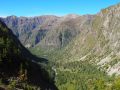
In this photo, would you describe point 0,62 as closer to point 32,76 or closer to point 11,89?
point 32,76

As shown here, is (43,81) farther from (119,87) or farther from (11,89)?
(11,89)

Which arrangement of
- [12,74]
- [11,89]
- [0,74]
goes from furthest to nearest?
[12,74] → [0,74] → [11,89]

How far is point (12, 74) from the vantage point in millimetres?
133000

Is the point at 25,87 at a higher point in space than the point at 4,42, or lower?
lower

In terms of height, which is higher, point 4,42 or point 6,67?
point 4,42

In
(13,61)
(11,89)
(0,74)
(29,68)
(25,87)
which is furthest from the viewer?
(29,68)

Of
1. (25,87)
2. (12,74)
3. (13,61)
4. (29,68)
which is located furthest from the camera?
(29,68)

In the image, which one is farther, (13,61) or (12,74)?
(13,61)

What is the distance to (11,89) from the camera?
88.3 meters

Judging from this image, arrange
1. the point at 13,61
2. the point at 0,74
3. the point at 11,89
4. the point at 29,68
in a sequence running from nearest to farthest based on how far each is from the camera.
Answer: the point at 11,89
the point at 0,74
the point at 13,61
the point at 29,68

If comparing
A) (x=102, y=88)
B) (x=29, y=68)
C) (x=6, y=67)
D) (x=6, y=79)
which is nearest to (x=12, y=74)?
(x=6, y=67)

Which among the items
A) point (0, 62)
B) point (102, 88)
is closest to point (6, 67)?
point (0, 62)

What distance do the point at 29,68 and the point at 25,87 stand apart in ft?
146

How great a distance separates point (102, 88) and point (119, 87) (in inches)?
873
